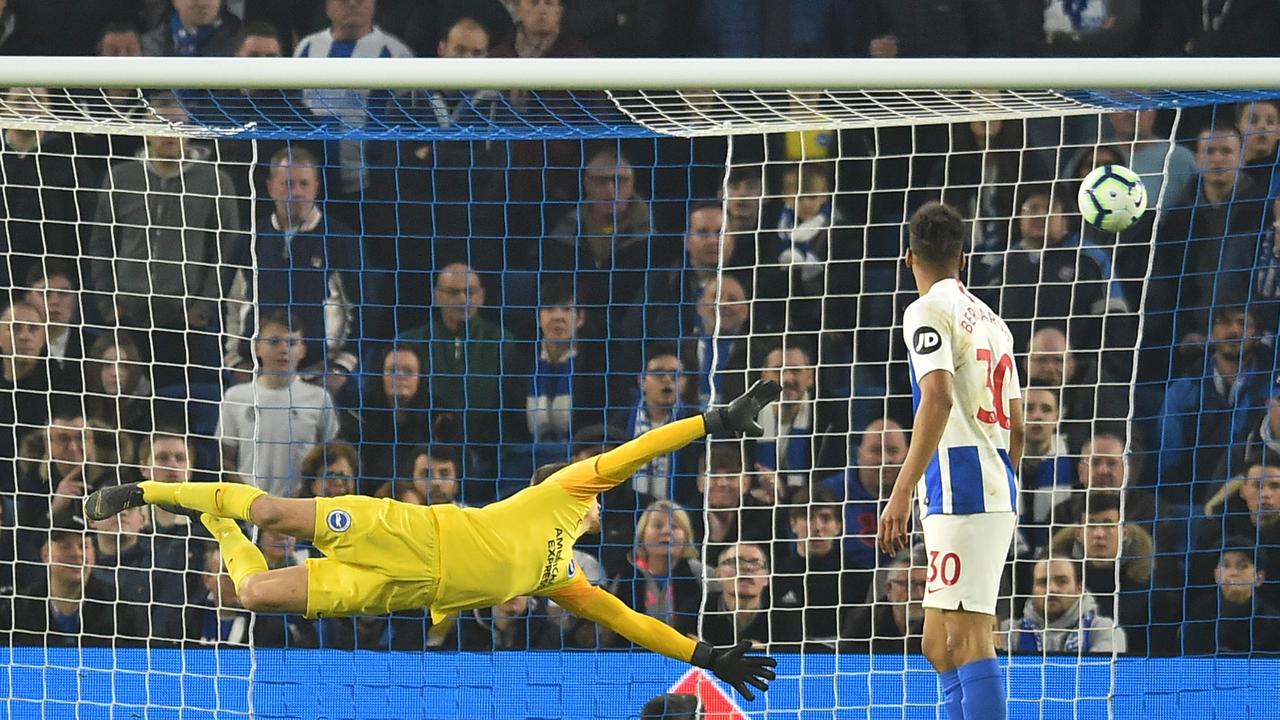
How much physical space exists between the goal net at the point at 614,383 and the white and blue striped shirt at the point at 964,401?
1.66m

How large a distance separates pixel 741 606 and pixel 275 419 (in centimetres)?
182

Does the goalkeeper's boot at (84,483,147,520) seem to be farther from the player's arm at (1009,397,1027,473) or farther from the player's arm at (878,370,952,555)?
the player's arm at (1009,397,1027,473)

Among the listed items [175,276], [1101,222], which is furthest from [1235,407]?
[175,276]

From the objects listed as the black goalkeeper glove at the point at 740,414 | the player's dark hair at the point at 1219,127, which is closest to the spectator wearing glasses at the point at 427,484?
the black goalkeeper glove at the point at 740,414

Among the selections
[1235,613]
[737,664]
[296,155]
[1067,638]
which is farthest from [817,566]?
[296,155]

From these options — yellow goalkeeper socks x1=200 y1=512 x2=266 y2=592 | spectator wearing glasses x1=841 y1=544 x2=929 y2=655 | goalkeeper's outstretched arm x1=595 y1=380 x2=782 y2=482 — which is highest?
goalkeeper's outstretched arm x1=595 y1=380 x2=782 y2=482

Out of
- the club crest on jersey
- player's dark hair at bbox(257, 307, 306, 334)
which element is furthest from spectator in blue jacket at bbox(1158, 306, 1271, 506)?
player's dark hair at bbox(257, 307, 306, 334)

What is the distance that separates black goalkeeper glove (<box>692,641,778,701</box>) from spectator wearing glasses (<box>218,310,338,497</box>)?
1889mm

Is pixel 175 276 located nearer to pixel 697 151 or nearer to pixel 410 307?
pixel 410 307

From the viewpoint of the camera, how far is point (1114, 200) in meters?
4.66

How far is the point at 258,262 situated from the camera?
6.45 meters

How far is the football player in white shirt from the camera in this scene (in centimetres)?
393

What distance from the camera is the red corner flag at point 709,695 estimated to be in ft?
17.6

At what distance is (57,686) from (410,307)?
1.84 metres
